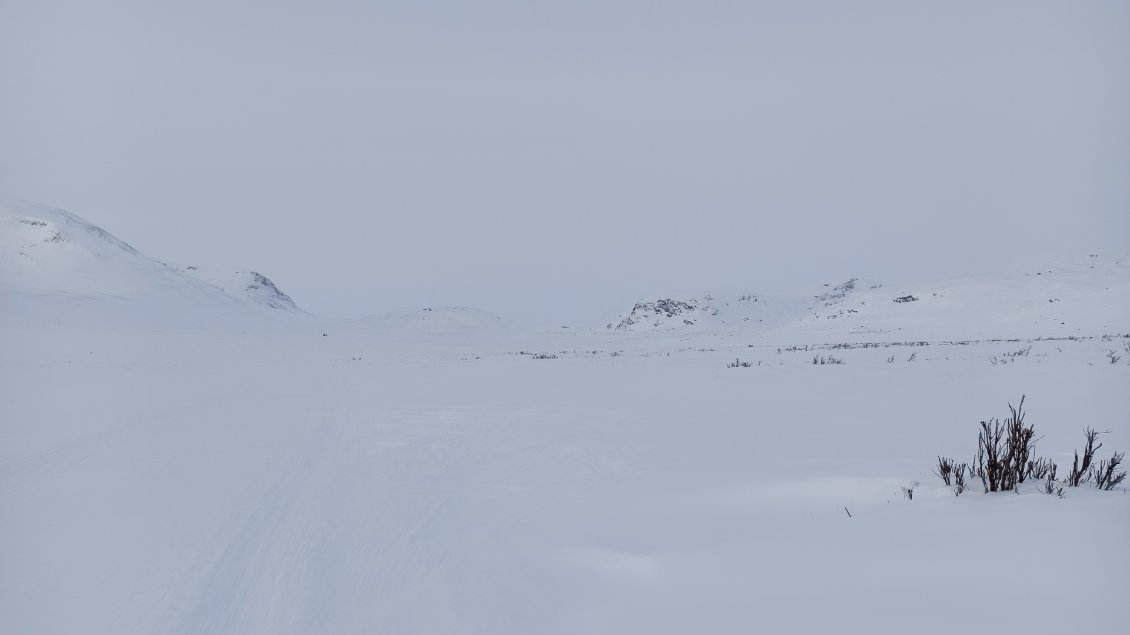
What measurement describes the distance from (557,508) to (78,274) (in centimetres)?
5411

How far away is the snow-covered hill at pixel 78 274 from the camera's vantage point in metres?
39.7

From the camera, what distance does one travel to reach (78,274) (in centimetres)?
4625

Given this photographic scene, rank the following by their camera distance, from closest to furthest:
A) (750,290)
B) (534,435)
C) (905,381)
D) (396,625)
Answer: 1. (396,625)
2. (534,435)
3. (905,381)
4. (750,290)

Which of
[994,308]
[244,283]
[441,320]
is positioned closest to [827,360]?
[994,308]

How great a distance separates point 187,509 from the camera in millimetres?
5172

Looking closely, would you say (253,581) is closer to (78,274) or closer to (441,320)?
(78,274)

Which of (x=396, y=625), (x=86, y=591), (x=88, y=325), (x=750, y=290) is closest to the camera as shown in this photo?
(x=396, y=625)

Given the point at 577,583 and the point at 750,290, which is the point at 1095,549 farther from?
the point at 750,290

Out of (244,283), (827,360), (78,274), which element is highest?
(244,283)

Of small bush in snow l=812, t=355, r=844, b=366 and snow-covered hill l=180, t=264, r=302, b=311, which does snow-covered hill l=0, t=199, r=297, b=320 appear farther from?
snow-covered hill l=180, t=264, r=302, b=311

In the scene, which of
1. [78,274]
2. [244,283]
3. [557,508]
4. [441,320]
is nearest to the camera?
[557,508]

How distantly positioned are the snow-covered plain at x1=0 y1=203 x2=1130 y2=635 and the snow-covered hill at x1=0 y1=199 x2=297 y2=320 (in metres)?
31.0

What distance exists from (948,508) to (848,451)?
2.99 meters

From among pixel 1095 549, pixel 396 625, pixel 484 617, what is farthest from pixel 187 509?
pixel 1095 549
